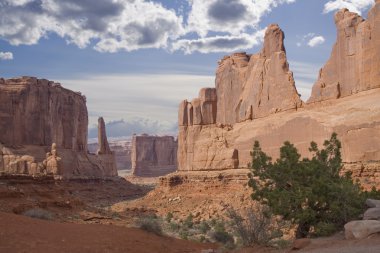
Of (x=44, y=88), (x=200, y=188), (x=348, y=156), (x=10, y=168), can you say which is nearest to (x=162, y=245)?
(x=348, y=156)

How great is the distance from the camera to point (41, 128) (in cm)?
7350

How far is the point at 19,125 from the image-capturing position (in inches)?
2795

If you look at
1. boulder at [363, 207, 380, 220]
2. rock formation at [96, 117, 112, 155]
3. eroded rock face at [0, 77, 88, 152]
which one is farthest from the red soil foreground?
rock formation at [96, 117, 112, 155]

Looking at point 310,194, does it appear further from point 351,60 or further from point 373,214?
point 351,60

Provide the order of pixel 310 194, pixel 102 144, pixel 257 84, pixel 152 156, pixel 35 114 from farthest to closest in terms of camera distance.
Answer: pixel 152 156, pixel 102 144, pixel 35 114, pixel 257 84, pixel 310 194

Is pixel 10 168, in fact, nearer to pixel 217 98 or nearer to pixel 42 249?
pixel 217 98

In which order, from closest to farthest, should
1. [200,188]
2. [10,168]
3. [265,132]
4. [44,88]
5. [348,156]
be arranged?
[348,156], [265,132], [200,188], [10,168], [44,88]

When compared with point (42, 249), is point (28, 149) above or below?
above

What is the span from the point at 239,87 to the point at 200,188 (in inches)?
407

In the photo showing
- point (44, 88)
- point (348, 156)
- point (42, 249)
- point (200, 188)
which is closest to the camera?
Result: point (42, 249)

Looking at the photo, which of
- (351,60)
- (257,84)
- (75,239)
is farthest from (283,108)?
(75,239)

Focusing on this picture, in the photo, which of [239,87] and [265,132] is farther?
[239,87]

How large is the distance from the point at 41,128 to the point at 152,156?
50.7 metres

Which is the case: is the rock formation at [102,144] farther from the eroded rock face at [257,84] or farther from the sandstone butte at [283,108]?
the eroded rock face at [257,84]
